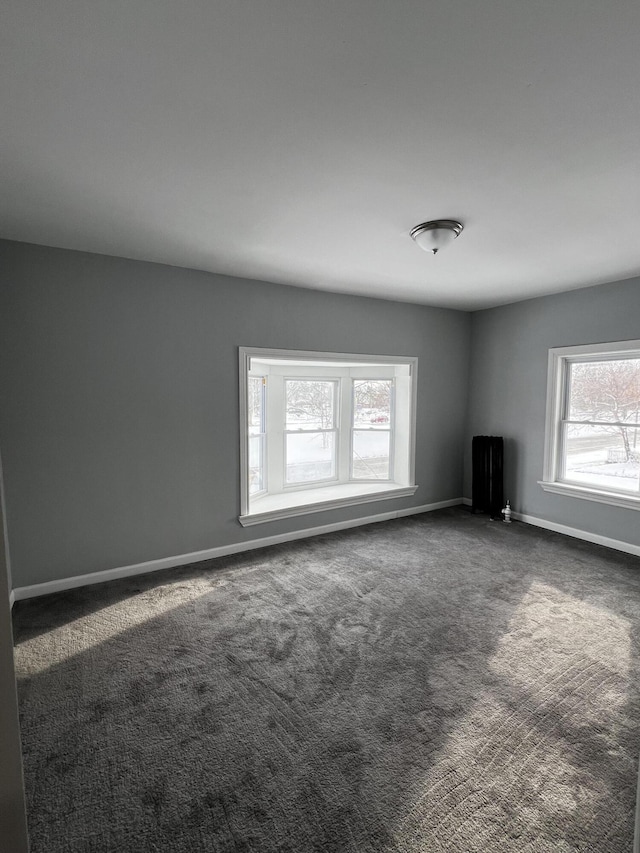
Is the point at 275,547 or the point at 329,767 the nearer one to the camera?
the point at 329,767

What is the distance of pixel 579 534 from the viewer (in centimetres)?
446

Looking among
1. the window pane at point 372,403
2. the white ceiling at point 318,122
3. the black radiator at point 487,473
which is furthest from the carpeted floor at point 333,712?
the white ceiling at point 318,122

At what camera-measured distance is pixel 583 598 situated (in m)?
3.19

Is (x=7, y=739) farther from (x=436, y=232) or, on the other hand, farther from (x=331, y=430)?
(x=331, y=430)

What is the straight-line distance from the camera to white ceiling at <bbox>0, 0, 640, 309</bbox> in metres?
1.21

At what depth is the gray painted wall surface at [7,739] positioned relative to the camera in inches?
37.2

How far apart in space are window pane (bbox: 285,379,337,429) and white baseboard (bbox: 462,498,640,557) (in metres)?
2.49

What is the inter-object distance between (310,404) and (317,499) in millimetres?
1205

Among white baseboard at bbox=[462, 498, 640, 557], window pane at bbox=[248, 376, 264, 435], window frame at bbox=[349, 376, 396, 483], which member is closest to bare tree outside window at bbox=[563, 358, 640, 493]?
white baseboard at bbox=[462, 498, 640, 557]

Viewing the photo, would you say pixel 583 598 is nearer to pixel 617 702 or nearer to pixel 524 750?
pixel 617 702

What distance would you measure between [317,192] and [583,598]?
10.7 ft

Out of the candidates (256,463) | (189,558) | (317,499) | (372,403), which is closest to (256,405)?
(256,463)

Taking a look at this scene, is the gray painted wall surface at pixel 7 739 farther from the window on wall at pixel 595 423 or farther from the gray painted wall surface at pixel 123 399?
the window on wall at pixel 595 423

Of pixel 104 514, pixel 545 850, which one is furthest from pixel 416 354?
pixel 545 850
